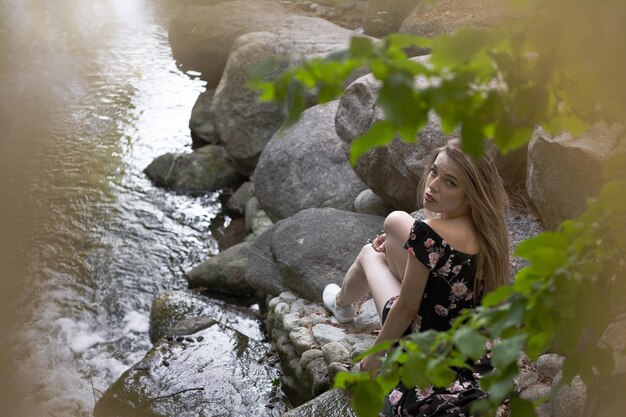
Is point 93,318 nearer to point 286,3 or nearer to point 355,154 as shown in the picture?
point 355,154

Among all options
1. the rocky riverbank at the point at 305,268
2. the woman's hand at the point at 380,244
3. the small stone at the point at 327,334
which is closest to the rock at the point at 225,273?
the rocky riverbank at the point at 305,268

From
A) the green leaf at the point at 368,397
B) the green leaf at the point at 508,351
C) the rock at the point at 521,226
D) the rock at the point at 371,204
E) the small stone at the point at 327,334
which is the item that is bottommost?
the small stone at the point at 327,334

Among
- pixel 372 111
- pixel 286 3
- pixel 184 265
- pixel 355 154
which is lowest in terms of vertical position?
pixel 184 265

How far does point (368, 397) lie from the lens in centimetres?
132

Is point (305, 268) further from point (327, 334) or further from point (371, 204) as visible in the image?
point (371, 204)

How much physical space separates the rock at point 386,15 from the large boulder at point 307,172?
94.1 inches

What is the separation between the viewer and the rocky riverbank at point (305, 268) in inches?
139

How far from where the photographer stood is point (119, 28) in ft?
37.1

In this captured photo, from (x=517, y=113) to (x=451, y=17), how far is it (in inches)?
245

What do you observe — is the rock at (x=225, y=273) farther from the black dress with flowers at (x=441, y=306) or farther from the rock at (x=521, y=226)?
the black dress with flowers at (x=441, y=306)

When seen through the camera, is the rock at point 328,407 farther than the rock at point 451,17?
No

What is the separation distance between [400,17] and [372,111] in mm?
4094

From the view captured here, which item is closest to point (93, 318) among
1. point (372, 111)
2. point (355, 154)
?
point (372, 111)

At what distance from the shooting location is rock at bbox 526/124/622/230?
10.8 ft
